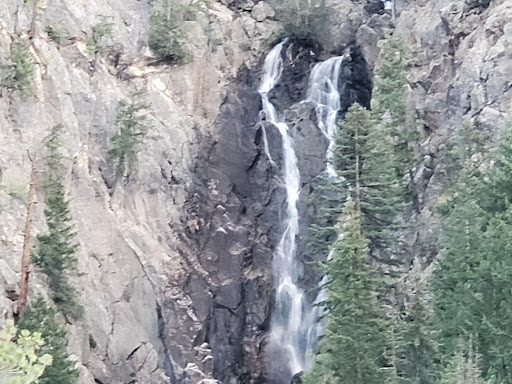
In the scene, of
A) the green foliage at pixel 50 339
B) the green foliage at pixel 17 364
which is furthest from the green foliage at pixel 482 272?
the green foliage at pixel 50 339

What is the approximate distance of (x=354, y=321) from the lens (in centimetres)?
2177

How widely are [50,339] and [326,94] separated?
77.7 feet

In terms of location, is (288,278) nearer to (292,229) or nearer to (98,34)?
(292,229)

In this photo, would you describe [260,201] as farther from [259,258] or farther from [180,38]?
[180,38]

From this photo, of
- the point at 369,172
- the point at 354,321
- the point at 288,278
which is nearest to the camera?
the point at 354,321

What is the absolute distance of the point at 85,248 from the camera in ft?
105

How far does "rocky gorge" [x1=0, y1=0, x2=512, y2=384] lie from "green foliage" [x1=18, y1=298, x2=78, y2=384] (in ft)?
7.00

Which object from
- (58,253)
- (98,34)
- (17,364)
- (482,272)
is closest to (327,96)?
(98,34)

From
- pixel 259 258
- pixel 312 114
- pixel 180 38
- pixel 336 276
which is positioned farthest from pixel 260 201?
pixel 336 276

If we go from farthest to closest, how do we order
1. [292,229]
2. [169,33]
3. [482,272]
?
1. [169,33]
2. [292,229]
3. [482,272]

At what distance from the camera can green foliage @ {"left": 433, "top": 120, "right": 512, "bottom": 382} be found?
20.0 meters

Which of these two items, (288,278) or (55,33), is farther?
(288,278)

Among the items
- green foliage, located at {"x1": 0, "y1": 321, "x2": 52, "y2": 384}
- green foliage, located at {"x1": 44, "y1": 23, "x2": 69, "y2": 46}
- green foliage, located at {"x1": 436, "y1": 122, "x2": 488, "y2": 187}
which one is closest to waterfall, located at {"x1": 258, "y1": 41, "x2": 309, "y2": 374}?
green foliage, located at {"x1": 436, "y1": 122, "x2": 488, "y2": 187}

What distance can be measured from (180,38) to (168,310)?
52.8ft
